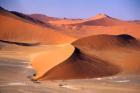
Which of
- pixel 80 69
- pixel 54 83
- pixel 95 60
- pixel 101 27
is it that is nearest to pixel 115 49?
pixel 95 60

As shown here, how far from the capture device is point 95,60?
14008mm

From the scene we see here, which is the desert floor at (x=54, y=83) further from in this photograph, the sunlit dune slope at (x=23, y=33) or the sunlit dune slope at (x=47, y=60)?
the sunlit dune slope at (x=23, y=33)

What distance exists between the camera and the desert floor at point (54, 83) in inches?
401

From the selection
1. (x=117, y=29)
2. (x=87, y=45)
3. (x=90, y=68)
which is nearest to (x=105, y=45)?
(x=87, y=45)

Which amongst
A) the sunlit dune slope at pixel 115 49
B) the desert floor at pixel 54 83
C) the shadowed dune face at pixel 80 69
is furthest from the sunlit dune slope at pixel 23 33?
the desert floor at pixel 54 83

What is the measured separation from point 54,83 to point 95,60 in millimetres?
3231

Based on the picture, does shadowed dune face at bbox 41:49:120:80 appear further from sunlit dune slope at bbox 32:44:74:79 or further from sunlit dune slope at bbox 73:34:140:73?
sunlit dune slope at bbox 73:34:140:73

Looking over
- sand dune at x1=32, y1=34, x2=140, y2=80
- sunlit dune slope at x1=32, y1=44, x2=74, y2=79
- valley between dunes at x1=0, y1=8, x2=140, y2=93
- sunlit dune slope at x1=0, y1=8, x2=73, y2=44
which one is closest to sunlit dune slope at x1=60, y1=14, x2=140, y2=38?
sunlit dune slope at x1=0, y1=8, x2=73, y2=44

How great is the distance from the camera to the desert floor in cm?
1018

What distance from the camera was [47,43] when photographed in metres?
18.5

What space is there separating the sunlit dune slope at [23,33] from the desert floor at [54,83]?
5.13 m

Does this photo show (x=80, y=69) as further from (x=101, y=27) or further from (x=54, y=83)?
(x=101, y=27)

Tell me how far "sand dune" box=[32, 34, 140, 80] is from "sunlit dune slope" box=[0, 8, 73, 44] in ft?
5.51

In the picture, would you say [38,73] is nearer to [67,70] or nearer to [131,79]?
[67,70]
